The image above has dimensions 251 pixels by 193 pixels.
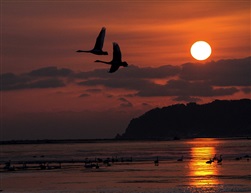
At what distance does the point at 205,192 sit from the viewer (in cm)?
5641

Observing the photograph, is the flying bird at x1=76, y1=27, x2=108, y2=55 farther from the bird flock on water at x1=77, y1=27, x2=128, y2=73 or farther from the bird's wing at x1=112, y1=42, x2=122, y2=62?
the bird's wing at x1=112, y1=42, x2=122, y2=62

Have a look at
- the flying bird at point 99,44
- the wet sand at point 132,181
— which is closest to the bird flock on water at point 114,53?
the flying bird at point 99,44

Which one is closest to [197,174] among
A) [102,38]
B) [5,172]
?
[5,172]

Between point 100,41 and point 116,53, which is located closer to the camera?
point 116,53

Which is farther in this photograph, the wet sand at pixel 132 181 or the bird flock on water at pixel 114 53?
the wet sand at pixel 132 181

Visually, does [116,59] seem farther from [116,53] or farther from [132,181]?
[132,181]

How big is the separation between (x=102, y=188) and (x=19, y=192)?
728 centimetres

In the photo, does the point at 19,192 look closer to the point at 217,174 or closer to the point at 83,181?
the point at 83,181

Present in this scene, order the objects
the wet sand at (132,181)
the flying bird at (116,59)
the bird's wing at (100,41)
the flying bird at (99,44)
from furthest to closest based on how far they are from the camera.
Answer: the wet sand at (132,181), the bird's wing at (100,41), the flying bird at (116,59), the flying bird at (99,44)

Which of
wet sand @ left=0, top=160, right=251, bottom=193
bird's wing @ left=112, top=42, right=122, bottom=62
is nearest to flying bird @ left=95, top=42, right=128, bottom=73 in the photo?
bird's wing @ left=112, top=42, right=122, bottom=62

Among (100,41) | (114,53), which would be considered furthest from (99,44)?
(114,53)

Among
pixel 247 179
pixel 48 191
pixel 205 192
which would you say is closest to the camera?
pixel 205 192

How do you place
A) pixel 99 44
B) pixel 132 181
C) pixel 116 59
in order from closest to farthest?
pixel 116 59
pixel 99 44
pixel 132 181

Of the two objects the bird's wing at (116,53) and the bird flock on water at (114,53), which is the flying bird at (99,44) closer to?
the bird flock on water at (114,53)
